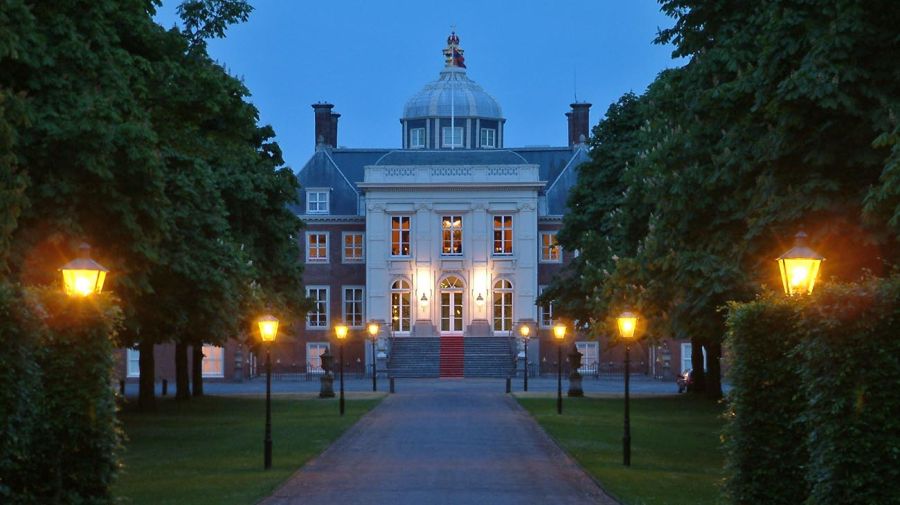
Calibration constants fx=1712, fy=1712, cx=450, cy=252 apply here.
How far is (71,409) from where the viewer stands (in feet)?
59.3

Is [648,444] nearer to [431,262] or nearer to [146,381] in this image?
[146,381]

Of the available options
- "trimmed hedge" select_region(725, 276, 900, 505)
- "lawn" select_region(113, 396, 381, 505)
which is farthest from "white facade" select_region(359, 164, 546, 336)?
"trimmed hedge" select_region(725, 276, 900, 505)

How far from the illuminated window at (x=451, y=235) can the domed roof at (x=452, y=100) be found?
11.2 m

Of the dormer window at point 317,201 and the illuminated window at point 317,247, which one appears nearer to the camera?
the illuminated window at point 317,247

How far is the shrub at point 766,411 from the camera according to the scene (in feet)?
62.4

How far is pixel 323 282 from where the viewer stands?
3836 inches

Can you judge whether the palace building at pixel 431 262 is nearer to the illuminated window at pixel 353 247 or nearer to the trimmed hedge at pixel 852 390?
the illuminated window at pixel 353 247

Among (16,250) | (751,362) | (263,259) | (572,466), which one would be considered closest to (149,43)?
(16,250)

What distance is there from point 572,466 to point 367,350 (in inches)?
2499

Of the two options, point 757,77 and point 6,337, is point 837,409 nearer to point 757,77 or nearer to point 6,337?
point 6,337

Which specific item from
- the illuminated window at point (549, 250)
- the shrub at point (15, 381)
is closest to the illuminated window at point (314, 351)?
the illuminated window at point (549, 250)

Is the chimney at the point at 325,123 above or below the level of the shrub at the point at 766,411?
above

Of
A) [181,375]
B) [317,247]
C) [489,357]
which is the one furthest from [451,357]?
[181,375]

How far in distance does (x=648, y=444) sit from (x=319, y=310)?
61.6 metres
